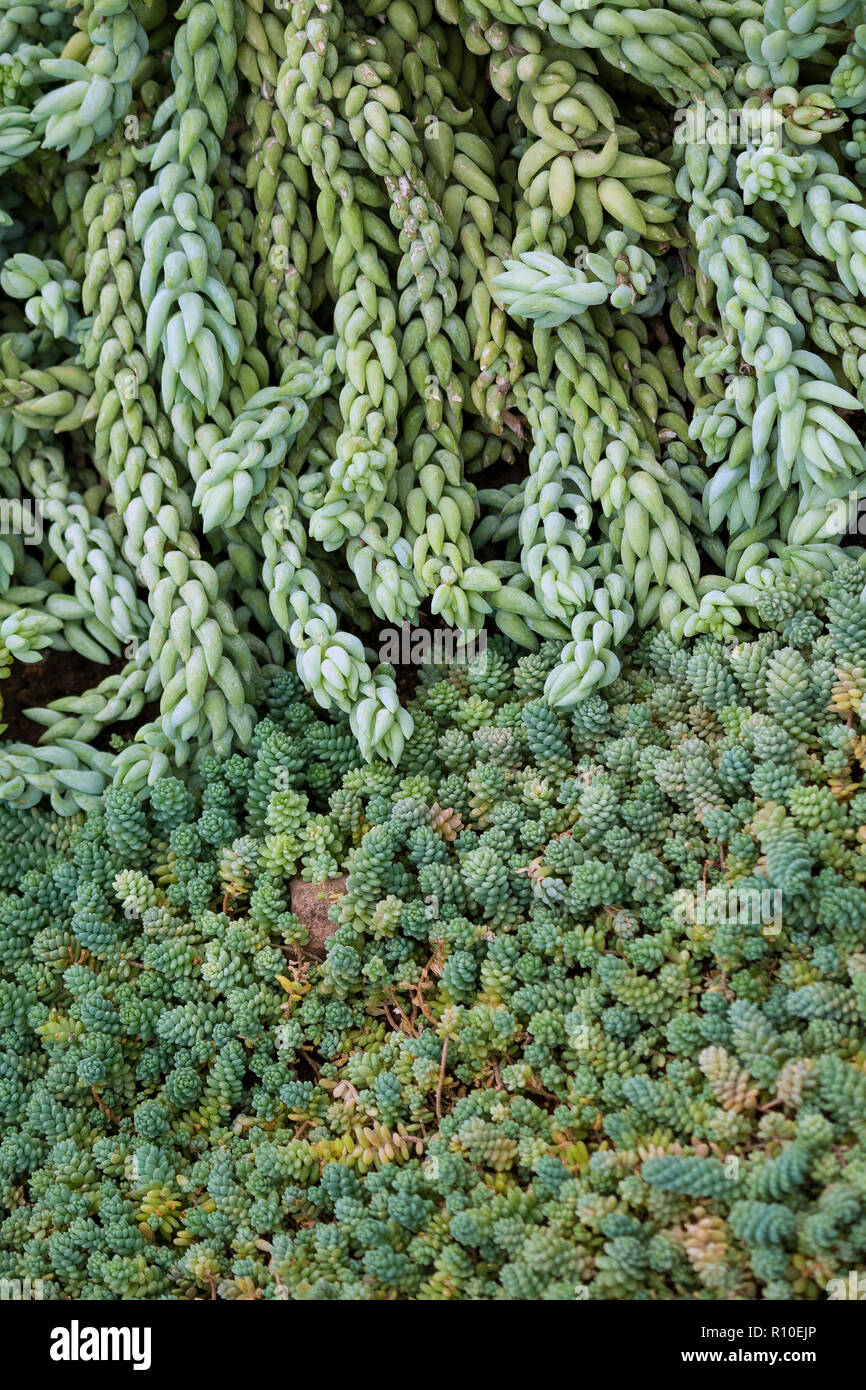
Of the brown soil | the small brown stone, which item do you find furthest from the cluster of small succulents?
the brown soil

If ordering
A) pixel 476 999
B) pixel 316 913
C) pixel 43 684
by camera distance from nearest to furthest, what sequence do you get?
pixel 476 999 → pixel 316 913 → pixel 43 684

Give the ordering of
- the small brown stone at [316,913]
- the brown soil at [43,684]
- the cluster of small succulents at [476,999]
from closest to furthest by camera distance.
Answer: the cluster of small succulents at [476,999]
the small brown stone at [316,913]
the brown soil at [43,684]

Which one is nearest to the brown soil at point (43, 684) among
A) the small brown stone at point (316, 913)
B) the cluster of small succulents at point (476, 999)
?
the cluster of small succulents at point (476, 999)

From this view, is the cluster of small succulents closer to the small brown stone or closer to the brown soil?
the small brown stone

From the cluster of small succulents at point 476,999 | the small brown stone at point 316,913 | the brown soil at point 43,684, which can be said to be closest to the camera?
the cluster of small succulents at point 476,999

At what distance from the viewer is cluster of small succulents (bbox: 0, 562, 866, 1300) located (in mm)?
1699

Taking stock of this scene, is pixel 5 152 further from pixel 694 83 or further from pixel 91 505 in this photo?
pixel 694 83

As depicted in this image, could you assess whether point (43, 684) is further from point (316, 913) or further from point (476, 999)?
point (476, 999)

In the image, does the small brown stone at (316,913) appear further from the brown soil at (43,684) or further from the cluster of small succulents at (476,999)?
the brown soil at (43,684)

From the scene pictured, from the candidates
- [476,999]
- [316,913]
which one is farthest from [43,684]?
[476,999]

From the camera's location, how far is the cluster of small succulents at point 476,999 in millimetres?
1699

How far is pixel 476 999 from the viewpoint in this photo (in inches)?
80.0
